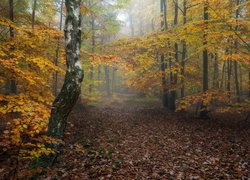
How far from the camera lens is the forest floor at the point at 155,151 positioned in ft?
21.2

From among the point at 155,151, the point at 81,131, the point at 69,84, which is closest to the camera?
the point at 69,84

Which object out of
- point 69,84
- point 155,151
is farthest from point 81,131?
point 69,84

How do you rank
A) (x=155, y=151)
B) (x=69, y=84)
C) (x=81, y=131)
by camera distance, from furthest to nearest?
(x=81, y=131)
(x=155, y=151)
(x=69, y=84)

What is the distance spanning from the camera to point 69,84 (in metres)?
6.37

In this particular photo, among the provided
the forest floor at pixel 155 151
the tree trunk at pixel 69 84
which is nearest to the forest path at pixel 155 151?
the forest floor at pixel 155 151

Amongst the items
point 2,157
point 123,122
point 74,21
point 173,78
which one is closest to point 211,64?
point 173,78

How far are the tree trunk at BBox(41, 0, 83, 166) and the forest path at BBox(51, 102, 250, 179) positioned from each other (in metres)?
0.47

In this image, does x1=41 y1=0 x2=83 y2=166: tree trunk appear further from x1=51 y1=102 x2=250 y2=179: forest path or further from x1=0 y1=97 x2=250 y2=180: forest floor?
x1=0 y1=97 x2=250 y2=180: forest floor

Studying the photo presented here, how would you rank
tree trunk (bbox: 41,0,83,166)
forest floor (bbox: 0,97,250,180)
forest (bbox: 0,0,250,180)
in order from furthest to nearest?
forest floor (bbox: 0,97,250,180)
tree trunk (bbox: 41,0,83,166)
forest (bbox: 0,0,250,180)

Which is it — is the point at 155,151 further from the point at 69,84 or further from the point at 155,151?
the point at 69,84

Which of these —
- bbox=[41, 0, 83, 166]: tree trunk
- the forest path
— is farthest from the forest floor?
bbox=[41, 0, 83, 166]: tree trunk

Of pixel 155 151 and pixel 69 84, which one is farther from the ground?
pixel 69 84

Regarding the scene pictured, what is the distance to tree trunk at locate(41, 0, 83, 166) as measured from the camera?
624cm

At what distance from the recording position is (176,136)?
10688 mm
